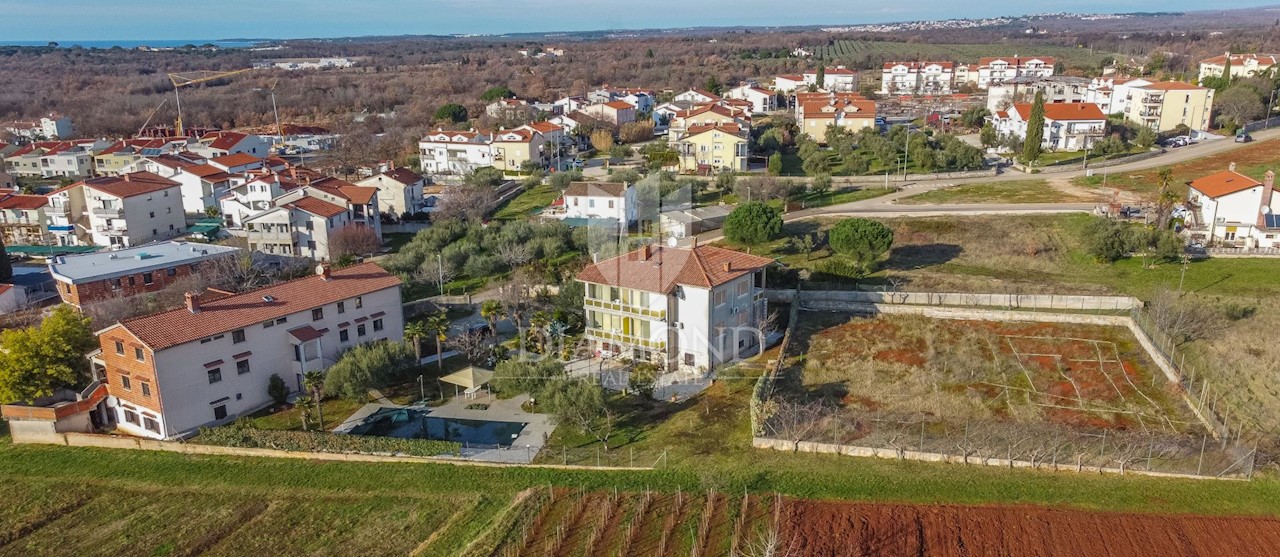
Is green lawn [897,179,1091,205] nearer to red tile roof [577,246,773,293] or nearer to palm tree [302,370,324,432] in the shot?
red tile roof [577,246,773,293]

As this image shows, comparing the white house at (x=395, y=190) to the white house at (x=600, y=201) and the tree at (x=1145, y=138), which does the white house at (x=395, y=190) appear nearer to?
the white house at (x=600, y=201)

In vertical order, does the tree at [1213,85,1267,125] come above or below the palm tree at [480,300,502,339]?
above

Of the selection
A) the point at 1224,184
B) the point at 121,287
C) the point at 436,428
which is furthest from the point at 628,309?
the point at 1224,184

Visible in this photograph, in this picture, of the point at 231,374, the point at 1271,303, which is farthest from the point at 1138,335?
the point at 231,374

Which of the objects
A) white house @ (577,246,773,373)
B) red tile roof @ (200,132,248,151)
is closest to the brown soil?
white house @ (577,246,773,373)

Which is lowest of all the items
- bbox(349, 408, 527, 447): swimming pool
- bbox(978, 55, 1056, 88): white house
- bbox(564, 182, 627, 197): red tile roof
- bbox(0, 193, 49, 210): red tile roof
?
bbox(349, 408, 527, 447): swimming pool

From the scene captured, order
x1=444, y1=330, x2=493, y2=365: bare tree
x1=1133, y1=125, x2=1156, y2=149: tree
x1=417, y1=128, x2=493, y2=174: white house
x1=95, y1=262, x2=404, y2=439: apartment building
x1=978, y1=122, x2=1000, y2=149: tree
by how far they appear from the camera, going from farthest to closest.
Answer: x1=417, y1=128, x2=493, y2=174: white house → x1=978, y1=122, x2=1000, y2=149: tree → x1=1133, y1=125, x2=1156, y2=149: tree → x1=444, y1=330, x2=493, y2=365: bare tree → x1=95, y1=262, x2=404, y2=439: apartment building

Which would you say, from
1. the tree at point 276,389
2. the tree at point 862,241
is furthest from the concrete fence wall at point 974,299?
the tree at point 276,389

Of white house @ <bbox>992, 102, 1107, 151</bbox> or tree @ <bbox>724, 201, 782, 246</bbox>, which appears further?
white house @ <bbox>992, 102, 1107, 151</bbox>
